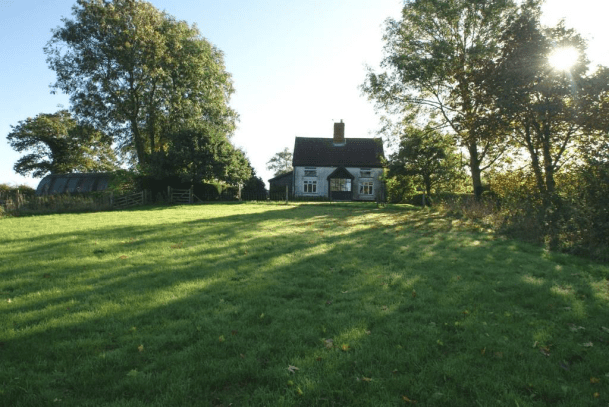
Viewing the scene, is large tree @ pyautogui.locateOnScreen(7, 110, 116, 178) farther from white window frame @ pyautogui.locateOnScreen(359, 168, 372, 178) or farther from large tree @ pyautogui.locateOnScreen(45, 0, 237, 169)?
white window frame @ pyautogui.locateOnScreen(359, 168, 372, 178)

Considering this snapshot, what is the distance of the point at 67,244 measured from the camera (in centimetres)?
964

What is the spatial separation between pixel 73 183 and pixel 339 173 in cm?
3321

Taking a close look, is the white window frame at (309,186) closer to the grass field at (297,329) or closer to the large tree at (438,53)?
the large tree at (438,53)

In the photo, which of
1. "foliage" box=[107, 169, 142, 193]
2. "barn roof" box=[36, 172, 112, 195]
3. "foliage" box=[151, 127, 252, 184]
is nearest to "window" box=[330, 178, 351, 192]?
"foliage" box=[151, 127, 252, 184]

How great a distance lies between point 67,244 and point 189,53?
30824 millimetres

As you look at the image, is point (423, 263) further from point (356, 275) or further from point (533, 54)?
point (533, 54)

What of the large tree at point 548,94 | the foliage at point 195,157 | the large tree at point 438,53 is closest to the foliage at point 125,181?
the foliage at point 195,157

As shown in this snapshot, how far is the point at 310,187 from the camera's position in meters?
50.5

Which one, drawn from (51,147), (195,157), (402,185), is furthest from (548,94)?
(51,147)

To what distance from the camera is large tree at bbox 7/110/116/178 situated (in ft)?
174

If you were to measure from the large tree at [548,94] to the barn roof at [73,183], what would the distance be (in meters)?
37.6

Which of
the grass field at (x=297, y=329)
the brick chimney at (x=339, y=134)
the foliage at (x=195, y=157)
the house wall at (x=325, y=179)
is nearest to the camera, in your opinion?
the grass field at (x=297, y=329)

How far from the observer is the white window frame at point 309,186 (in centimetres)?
5031

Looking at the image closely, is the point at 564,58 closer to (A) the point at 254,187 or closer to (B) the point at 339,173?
(B) the point at 339,173
